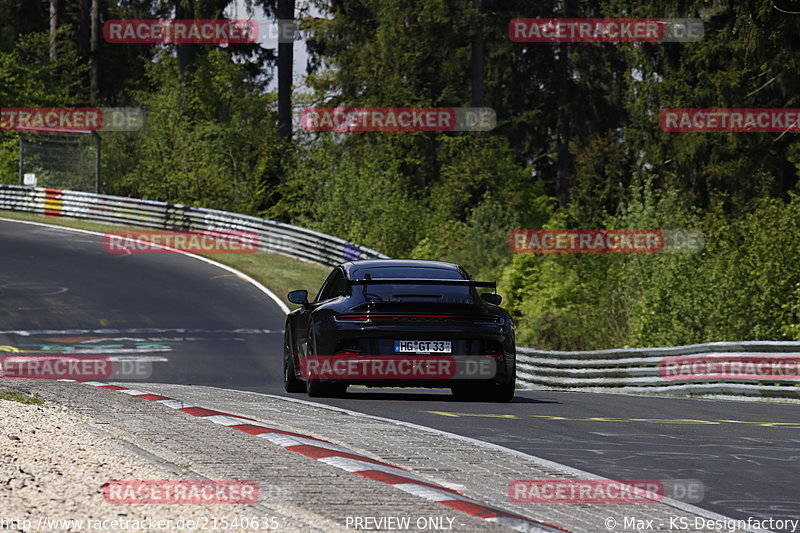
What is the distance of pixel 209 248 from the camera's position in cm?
4184

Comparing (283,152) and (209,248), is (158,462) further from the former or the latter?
(283,152)

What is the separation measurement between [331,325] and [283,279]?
74.8 feet

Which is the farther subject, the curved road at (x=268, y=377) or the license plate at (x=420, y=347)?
the license plate at (x=420, y=347)

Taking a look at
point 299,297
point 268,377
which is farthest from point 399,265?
point 268,377

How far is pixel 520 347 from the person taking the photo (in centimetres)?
2511

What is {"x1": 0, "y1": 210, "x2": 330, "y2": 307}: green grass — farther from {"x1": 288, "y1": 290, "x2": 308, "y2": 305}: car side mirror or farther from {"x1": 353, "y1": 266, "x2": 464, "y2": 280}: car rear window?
{"x1": 353, "y1": 266, "x2": 464, "y2": 280}: car rear window

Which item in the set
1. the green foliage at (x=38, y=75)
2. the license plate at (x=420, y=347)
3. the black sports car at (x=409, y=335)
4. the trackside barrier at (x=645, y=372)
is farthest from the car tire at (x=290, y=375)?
the green foliage at (x=38, y=75)

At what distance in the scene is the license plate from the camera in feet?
42.7

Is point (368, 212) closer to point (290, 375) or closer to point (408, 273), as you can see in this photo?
point (290, 375)

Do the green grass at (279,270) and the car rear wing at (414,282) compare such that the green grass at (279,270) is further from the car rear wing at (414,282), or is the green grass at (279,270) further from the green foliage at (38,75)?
the green foliage at (38,75)

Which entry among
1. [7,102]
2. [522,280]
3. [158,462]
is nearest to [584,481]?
[158,462]

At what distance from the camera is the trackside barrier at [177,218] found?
127 ft

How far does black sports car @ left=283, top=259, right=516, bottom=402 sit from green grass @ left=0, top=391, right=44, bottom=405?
307 centimetres

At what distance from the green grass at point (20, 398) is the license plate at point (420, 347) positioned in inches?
142
